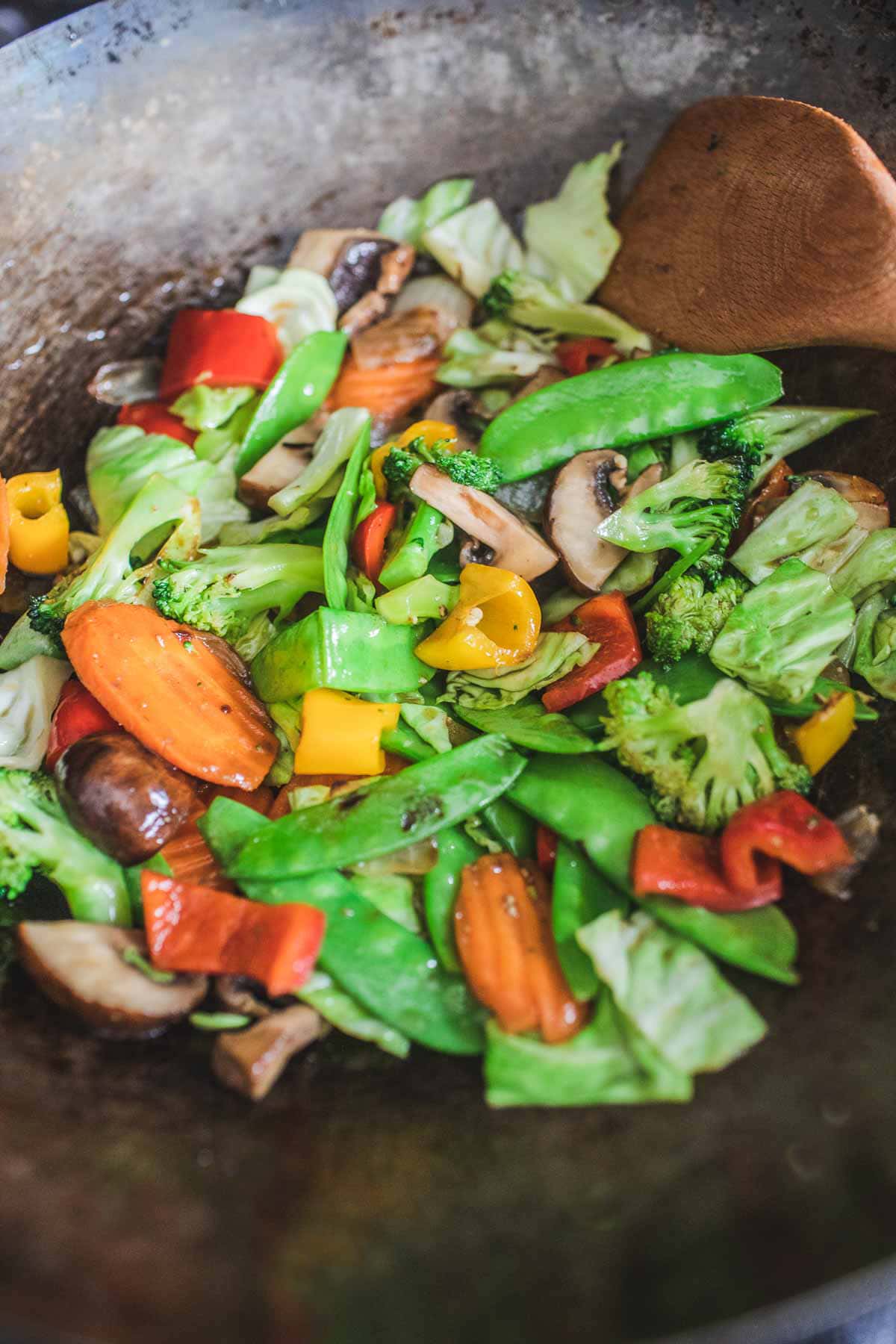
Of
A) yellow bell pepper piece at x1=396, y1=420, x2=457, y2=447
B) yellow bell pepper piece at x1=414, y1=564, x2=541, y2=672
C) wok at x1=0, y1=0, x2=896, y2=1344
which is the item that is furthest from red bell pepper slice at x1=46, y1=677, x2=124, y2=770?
yellow bell pepper piece at x1=396, y1=420, x2=457, y2=447

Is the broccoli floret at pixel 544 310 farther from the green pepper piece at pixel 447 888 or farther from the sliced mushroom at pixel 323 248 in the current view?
the green pepper piece at pixel 447 888

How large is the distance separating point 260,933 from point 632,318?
267 cm

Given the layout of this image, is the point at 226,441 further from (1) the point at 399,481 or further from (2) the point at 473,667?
(2) the point at 473,667

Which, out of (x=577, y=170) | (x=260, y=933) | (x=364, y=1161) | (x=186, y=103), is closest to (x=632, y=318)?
(x=577, y=170)

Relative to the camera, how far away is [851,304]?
297 cm

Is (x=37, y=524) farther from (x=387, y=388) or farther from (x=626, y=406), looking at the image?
(x=626, y=406)

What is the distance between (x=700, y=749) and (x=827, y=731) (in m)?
0.33

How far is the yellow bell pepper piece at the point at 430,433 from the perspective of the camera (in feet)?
10.7

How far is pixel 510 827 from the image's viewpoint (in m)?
2.61

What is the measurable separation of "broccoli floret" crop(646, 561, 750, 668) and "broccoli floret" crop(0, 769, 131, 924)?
5.41 feet

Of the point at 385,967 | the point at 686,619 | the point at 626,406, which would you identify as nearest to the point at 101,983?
the point at 385,967

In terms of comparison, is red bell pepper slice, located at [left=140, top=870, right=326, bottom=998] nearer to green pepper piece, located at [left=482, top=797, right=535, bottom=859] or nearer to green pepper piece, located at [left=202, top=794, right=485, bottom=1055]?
green pepper piece, located at [left=202, top=794, right=485, bottom=1055]

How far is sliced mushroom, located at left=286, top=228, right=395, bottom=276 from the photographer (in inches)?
150

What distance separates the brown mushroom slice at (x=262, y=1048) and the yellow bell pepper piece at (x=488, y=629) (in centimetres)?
106
